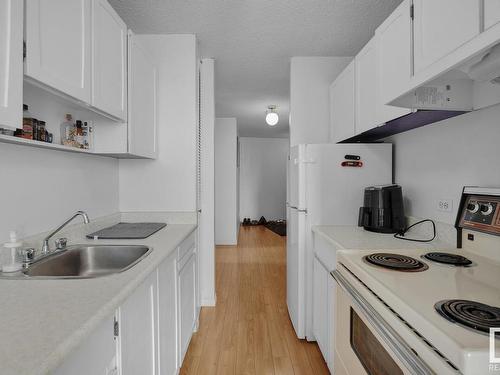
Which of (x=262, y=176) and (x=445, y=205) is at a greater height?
(x=262, y=176)

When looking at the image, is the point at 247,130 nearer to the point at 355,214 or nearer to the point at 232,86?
the point at 232,86

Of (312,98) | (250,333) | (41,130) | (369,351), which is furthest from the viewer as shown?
(312,98)

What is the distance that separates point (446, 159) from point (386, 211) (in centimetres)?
45

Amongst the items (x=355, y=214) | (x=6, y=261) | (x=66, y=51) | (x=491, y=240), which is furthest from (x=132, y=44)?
(x=491, y=240)

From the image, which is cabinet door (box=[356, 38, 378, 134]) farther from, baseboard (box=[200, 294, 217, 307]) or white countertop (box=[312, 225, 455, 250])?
baseboard (box=[200, 294, 217, 307])

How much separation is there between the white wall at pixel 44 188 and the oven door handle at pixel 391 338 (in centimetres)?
149

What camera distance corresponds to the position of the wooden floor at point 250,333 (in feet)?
6.41

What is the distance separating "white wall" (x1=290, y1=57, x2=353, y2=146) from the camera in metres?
2.76

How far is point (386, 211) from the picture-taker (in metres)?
1.84

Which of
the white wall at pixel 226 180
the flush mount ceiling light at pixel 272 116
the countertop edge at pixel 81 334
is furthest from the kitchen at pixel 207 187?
the white wall at pixel 226 180

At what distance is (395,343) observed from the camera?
0.83 meters

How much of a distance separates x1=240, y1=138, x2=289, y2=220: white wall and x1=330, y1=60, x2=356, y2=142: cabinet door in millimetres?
5125

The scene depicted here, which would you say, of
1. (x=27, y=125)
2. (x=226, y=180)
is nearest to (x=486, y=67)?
(x=27, y=125)

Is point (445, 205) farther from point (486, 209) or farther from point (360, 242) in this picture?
point (360, 242)
